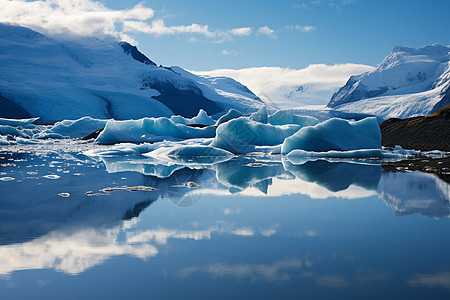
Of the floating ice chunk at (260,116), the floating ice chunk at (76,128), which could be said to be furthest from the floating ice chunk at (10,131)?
the floating ice chunk at (260,116)

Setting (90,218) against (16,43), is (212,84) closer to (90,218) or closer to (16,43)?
(16,43)

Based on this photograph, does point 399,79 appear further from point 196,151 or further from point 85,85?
point 196,151

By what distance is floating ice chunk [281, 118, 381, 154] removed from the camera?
1391 centimetres

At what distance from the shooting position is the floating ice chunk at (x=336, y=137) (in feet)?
45.6

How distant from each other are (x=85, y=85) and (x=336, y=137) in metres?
69.0

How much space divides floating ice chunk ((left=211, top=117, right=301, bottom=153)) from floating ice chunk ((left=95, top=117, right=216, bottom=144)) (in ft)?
26.7

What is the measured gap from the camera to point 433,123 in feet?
61.0

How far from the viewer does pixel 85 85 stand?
250ft

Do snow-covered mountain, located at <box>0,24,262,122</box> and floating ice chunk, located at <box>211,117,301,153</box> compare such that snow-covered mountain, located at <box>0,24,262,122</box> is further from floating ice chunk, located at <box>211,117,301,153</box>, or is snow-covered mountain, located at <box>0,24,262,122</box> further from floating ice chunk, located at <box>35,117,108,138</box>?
floating ice chunk, located at <box>211,117,301,153</box>

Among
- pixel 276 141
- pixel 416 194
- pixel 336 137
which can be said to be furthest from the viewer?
pixel 276 141

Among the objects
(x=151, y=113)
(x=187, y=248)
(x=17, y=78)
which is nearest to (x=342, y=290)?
(x=187, y=248)

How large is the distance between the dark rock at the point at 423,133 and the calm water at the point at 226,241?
435 inches

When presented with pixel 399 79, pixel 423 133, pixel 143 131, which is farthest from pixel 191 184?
pixel 399 79

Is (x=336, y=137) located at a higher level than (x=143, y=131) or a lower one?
lower
